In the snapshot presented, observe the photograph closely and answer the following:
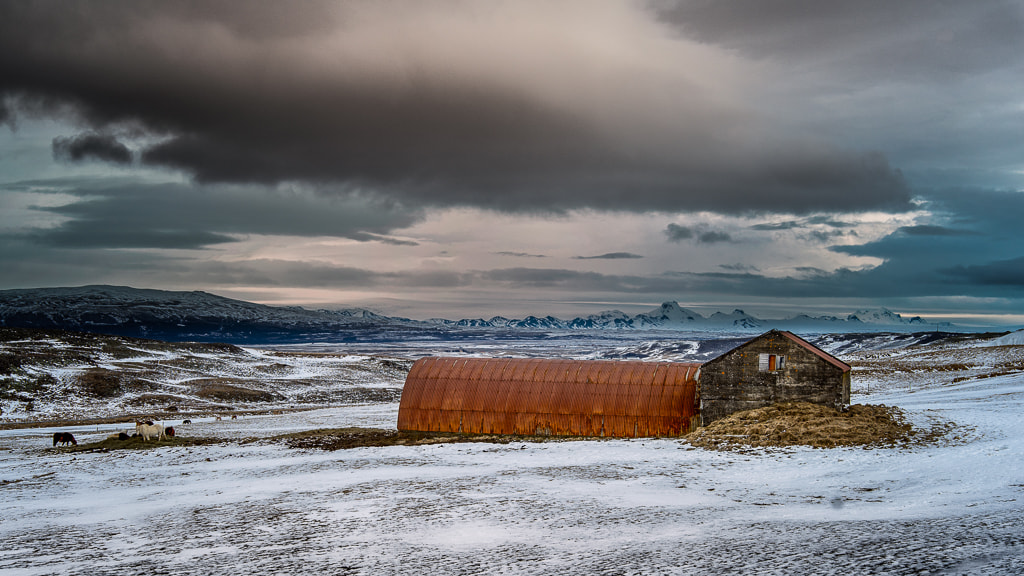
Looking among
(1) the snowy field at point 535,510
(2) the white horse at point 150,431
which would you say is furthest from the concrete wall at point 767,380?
(2) the white horse at point 150,431

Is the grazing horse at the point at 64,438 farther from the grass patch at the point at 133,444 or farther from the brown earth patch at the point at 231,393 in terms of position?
the brown earth patch at the point at 231,393

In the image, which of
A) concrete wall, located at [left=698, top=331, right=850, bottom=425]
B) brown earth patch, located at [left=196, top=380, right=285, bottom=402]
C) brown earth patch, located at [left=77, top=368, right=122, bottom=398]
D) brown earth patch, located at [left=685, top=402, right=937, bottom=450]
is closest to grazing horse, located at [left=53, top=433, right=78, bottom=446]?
brown earth patch, located at [left=685, top=402, right=937, bottom=450]

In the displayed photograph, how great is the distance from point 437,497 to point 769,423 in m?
16.6

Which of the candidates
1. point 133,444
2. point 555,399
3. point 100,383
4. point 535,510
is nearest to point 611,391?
point 555,399

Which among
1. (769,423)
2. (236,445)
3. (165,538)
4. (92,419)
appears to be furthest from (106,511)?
(92,419)

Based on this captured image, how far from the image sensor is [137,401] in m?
76.1

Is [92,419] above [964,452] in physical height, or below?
below

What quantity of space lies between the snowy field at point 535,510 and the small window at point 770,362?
20.5 feet

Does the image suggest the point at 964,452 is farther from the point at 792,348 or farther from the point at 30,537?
the point at 30,537

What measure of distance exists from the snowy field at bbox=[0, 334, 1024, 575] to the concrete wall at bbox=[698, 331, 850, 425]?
3.95 meters

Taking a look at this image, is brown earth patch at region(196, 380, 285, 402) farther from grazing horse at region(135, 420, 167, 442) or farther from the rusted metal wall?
the rusted metal wall

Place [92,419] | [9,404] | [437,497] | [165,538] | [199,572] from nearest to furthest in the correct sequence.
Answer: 1. [199,572]
2. [165,538]
3. [437,497]
4. [92,419]
5. [9,404]

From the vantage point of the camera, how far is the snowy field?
12.2 meters

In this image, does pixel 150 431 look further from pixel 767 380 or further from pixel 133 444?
pixel 767 380
